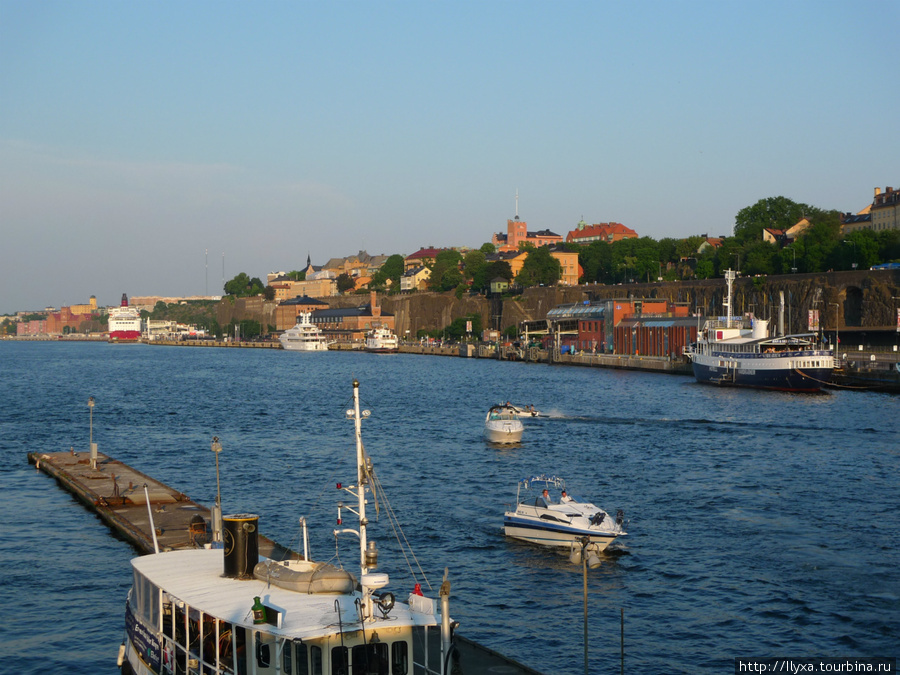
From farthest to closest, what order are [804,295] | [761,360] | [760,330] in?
[804,295], [760,330], [761,360]

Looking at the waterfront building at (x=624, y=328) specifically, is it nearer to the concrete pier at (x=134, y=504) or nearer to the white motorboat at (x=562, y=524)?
the concrete pier at (x=134, y=504)

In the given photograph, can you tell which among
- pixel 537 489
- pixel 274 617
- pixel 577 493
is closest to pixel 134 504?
pixel 537 489

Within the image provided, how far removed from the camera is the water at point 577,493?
2330 cm

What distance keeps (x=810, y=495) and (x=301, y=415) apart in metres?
43.4

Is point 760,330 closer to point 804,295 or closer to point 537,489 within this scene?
point 804,295

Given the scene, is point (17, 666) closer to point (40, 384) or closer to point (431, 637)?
point (431, 637)

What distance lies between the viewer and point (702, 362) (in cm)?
9800

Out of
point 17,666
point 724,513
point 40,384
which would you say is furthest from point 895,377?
point 40,384

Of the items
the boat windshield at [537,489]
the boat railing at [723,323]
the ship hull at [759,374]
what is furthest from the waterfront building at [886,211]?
the boat windshield at [537,489]

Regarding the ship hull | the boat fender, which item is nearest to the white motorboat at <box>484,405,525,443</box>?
the boat fender

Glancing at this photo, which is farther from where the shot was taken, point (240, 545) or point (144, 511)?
point (144, 511)

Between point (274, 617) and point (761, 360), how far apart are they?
270ft

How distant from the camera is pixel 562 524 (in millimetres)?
30391

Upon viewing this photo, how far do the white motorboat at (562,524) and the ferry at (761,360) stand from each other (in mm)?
60450
